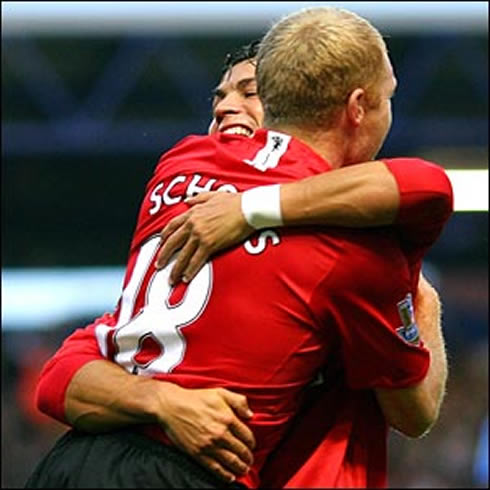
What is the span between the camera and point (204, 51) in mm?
11047

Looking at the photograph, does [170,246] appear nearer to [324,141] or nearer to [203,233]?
[203,233]

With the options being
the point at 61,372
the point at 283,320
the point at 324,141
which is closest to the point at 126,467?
the point at 61,372

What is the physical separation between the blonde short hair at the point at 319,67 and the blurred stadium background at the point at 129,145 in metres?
4.66

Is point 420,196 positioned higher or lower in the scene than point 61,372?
higher

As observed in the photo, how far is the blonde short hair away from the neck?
0.05 feet

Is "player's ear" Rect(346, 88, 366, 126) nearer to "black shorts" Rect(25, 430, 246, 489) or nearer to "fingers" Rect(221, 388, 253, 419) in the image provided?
"fingers" Rect(221, 388, 253, 419)

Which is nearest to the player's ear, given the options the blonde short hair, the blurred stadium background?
the blonde short hair

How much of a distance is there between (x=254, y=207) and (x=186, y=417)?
376mm

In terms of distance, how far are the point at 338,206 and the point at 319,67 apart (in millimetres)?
265

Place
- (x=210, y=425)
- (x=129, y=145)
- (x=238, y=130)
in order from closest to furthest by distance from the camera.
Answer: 1. (x=210, y=425)
2. (x=238, y=130)
3. (x=129, y=145)

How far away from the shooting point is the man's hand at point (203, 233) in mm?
2807

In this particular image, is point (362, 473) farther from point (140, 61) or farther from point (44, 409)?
point (140, 61)

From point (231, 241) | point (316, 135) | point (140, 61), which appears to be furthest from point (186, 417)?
point (140, 61)

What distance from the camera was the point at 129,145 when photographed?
1120 cm
